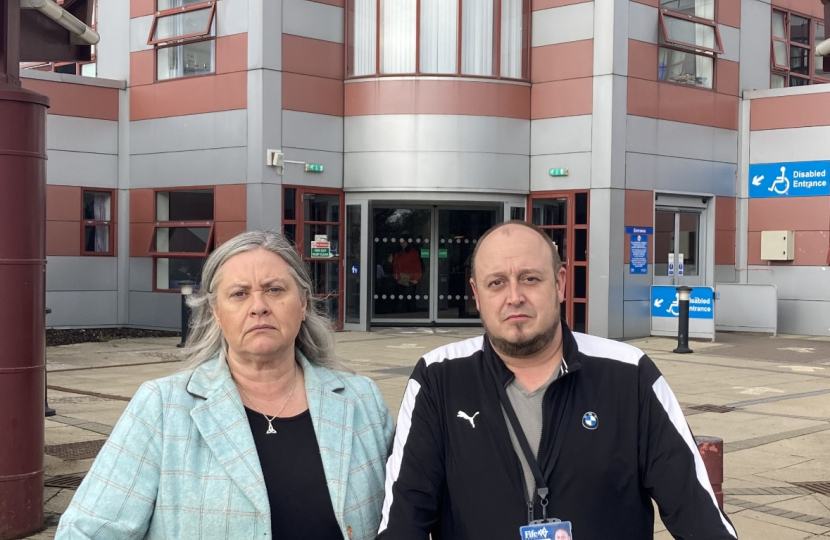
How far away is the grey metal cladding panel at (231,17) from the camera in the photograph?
18.4 metres

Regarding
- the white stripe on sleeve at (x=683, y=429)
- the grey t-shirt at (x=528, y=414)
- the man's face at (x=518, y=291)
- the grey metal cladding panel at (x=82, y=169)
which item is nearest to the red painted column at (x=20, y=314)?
the man's face at (x=518, y=291)

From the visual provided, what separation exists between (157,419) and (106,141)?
62.7 feet

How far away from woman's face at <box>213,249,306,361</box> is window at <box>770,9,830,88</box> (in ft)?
68.6

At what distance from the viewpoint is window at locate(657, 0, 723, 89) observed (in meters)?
19.1

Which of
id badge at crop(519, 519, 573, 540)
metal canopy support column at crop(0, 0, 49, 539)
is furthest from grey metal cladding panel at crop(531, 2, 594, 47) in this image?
id badge at crop(519, 519, 573, 540)

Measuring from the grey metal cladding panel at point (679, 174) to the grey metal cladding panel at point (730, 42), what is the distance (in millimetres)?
2130

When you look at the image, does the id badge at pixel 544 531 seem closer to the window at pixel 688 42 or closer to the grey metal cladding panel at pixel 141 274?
the window at pixel 688 42

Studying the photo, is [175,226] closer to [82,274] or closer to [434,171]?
[82,274]

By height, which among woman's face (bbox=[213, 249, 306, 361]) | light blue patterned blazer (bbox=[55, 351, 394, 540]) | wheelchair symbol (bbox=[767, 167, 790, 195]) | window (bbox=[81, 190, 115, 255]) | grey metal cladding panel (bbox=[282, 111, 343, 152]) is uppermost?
grey metal cladding panel (bbox=[282, 111, 343, 152])

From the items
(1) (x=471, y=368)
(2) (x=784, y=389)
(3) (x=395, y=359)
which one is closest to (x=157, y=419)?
(1) (x=471, y=368)

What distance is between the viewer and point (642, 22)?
1867 centimetres

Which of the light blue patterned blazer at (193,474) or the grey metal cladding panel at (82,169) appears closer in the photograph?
the light blue patterned blazer at (193,474)

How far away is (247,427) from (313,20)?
55.3ft

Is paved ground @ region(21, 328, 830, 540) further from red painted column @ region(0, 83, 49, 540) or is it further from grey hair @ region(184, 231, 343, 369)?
grey hair @ region(184, 231, 343, 369)
